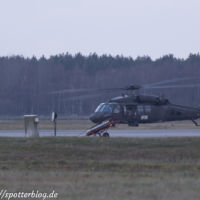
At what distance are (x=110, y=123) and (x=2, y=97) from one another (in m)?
71.6

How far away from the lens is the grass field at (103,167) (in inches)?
475

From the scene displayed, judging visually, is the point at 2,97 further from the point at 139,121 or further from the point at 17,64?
the point at 139,121

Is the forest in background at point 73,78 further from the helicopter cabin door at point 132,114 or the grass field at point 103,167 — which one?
the grass field at point 103,167

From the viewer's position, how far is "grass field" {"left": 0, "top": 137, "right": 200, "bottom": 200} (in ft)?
39.5

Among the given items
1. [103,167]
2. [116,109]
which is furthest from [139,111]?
[103,167]

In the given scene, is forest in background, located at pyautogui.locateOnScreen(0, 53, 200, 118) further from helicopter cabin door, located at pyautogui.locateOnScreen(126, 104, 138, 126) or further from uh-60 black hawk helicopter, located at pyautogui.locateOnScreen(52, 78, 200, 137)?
helicopter cabin door, located at pyautogui.locateOnScreen(126, 104, 138, 126)

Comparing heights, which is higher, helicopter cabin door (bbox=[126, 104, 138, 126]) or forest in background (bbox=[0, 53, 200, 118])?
forest in background (bbox=[0, 53, 200, 118])

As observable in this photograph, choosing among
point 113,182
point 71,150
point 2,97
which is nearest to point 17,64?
point 2,97

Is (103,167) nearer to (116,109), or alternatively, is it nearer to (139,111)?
(116,109)

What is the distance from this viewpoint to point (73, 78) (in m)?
100

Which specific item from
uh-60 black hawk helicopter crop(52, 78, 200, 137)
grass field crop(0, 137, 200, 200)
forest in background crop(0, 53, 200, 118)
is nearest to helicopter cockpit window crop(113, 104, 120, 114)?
uh-60 black hawk helicopter crop(52, 78, 200, 137)

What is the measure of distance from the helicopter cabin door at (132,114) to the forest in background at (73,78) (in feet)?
164

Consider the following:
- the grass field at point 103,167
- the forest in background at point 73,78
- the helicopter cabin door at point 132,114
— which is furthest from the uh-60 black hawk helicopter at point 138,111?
the forest in background at point 73,78

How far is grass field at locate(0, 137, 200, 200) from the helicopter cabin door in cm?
924
